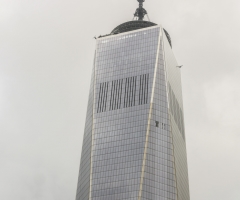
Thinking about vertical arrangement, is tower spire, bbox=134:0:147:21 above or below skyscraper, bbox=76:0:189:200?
above

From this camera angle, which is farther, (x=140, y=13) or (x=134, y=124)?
(x=140, y=13)

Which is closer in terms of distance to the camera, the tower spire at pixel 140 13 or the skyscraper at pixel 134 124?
the skyscraper at pixel 134 124

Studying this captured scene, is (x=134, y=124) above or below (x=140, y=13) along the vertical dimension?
below

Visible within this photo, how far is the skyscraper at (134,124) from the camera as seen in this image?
5128 inches

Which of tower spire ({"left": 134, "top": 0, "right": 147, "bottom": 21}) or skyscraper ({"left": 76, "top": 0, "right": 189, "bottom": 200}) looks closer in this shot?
skyscraper ({"left": 76, "top": 0, "right": 189, "bottom": 200})

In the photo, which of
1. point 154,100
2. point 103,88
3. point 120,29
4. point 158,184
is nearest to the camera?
point 158,184

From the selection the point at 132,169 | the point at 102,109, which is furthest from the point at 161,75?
the point at 132,169

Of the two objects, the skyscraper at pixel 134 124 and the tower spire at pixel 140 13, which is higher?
the tower spire at pixel 140 13

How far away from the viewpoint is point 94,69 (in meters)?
157

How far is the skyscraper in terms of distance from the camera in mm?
130250

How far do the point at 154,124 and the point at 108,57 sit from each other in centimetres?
3213

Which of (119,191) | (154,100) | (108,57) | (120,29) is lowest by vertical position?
(119,191)

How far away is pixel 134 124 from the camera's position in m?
138

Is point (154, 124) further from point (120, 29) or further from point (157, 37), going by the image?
point (120, 29)
